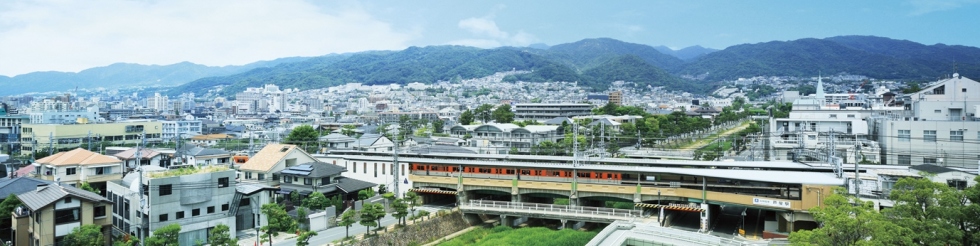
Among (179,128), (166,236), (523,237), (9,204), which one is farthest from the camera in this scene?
(179,128)

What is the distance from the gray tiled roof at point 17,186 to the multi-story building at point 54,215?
211 centimetres

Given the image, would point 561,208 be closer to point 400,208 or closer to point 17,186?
point 400,208

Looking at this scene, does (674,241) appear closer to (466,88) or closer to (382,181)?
(382,181)

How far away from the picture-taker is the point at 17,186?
21.3m

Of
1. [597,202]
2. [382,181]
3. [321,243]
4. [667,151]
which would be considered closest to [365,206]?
[321,243]

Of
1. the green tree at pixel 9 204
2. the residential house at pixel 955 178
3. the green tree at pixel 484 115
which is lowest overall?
the green tree at pixel 9 204

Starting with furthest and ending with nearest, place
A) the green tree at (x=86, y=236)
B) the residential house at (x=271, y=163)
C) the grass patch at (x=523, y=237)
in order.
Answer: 1. the residential house at (x=271, y=163)
2. the grass patch at (x=523, y=237)
3. the green tree at (x=86, y=236)

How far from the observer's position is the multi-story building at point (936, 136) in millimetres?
30391

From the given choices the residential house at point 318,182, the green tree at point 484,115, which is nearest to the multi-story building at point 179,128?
the green tree at point 484,115

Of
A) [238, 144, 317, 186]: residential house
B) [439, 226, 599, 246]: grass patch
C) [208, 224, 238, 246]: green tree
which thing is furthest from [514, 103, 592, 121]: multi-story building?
[208, 224, 238, 246]: green tree

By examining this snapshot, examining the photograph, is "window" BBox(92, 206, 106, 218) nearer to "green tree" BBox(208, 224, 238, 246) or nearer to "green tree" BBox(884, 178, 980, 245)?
"green tree" BBox(208, 224, 238, 246)

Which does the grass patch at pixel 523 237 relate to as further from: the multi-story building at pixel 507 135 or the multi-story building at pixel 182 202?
the multi-story building at pixel 507 135

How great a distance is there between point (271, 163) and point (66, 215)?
34.5 ft

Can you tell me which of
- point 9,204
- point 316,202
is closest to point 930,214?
point 316,202
